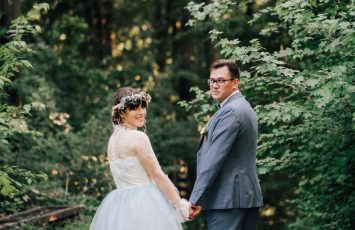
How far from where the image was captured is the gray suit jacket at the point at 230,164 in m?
4.85

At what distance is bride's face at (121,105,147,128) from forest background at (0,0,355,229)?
1.28 meters

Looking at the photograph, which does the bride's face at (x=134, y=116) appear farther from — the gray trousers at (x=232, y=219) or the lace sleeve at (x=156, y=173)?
the gray trousers at (x=232, y=219)

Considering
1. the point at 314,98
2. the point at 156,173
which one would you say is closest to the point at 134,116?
the point at 156,173

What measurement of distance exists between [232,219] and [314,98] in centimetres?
194

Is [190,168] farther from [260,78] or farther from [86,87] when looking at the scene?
[260,78]

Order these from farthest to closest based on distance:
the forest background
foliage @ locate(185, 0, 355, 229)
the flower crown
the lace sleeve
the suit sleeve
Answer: the forest background → foliage @ locate(185, 0, 355, 229) → the flower crown → the lace sleeve → the suit sleeve

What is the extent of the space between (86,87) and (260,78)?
9.74 meters

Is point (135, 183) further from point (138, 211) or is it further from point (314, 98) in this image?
point (314, 98)

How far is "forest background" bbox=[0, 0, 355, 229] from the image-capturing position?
629 centimetres

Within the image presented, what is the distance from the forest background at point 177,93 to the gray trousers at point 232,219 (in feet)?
4.05

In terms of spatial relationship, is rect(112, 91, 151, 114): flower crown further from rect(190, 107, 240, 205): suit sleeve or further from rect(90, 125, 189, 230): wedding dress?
rect(190, 107, 240, 205): suit sleeve

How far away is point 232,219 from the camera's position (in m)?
4.89

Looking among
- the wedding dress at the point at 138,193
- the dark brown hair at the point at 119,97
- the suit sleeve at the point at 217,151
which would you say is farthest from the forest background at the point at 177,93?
the dark brown hair at the point at 119,97

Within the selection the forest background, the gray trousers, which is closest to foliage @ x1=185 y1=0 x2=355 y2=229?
the forest background
